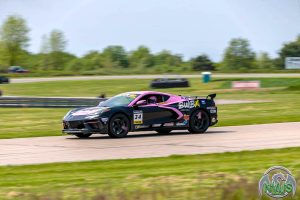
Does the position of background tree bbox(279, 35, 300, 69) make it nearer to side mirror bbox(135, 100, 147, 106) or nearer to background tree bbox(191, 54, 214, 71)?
background tree bbox(191, 54, 214, 71)

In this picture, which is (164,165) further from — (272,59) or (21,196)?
(272,59)

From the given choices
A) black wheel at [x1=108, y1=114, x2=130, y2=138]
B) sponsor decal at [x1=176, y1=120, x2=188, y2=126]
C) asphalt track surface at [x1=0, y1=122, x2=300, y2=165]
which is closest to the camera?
asphalt track surface at [x1=0, y1=122, x2=300, y2=165]

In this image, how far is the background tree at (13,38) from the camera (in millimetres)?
101812

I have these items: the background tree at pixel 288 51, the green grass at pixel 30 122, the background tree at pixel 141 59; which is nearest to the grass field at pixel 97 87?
the green grass at pixel 30 122

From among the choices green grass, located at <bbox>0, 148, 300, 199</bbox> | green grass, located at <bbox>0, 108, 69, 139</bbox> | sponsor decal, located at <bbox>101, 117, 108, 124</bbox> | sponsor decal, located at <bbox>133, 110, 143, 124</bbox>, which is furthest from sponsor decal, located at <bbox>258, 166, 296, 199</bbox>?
green grass, located at <bbox>0, 108, 69, 139</bbox>

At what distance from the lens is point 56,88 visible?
51.4 metres

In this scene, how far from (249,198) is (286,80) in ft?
148

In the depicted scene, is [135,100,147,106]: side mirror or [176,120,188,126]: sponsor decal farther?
[176,120,188,126]: sponsor decal

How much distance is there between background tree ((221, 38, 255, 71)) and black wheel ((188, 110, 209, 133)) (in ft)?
238

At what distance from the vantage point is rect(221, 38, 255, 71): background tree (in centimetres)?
9185

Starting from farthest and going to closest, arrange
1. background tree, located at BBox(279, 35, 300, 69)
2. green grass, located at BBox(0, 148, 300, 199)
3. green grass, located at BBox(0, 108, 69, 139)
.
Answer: background tree, located at BBox(279, 35, 300, 69) < green grass, located at BBox(0, 108, 69, 139) < green grass, located at BBox(0, 148, 300, 199)

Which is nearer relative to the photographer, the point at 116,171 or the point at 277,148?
the point at 116,171

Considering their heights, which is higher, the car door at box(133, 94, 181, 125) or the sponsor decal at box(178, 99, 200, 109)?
the sponsor decal at box(178, 99, 200, 109)

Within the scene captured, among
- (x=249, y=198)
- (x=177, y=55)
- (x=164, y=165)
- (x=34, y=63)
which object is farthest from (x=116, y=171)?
(x=34, y=63)
